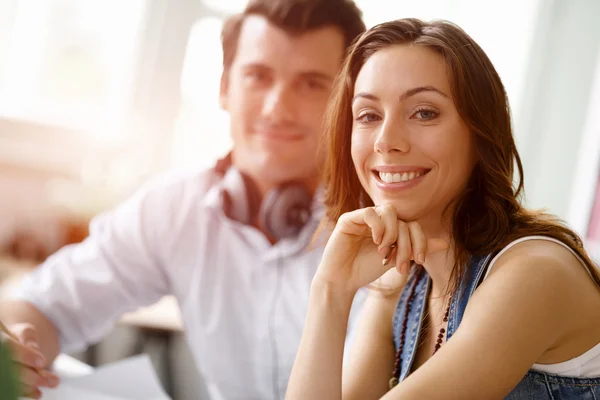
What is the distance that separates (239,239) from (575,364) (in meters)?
0.64

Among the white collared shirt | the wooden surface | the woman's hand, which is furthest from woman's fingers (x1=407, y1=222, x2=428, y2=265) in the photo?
the wooden surface

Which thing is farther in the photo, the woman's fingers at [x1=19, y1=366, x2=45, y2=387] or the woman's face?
the woman's fingers at [x1=19, y1=366, x2=45, y2=387]

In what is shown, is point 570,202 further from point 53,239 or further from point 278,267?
point 53,239

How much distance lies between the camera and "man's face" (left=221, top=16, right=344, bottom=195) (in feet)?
3.49

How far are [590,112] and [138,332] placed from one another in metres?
1.17

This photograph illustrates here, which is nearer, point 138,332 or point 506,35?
point 506,35

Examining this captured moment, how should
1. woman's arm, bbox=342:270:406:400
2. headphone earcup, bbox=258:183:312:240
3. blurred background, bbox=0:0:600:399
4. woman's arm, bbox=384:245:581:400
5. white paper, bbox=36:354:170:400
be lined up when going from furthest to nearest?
blurred background, bbox=0:0:600:399 < headphone earcup, bbox=258:183:312:240 < white paper, bbox=36:354:170:400 < woman's arm, bbox=342:270:406:400 < woman's arm, bbox=384:245:581:400

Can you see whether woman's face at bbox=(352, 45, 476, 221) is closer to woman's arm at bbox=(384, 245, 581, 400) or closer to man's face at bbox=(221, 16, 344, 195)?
woman's arm at bbox=(384, 245, 581, 400)

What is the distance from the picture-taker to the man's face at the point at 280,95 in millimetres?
1062

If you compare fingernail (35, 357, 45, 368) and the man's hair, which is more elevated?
the man's hair

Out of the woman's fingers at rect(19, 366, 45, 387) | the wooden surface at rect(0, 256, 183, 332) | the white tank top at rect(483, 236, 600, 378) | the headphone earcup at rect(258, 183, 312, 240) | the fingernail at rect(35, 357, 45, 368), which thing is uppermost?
the headphone earcup at rect(258, 183, 312, 240)

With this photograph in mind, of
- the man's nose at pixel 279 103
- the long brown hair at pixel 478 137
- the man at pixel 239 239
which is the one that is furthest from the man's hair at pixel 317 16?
the long brown hair at pixel 478 137

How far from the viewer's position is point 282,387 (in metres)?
1.14

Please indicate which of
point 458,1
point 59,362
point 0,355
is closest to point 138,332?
point 59,362
